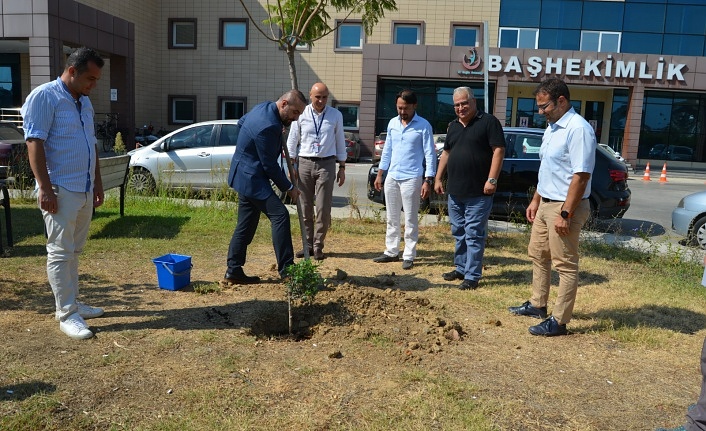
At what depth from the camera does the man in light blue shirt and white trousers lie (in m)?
6.56

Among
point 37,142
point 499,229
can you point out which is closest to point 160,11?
point 499,229

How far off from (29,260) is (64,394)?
3.56 meters

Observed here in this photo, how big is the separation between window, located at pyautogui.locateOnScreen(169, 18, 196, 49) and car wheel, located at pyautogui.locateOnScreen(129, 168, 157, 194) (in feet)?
58.7

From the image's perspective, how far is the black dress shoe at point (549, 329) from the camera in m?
4.79

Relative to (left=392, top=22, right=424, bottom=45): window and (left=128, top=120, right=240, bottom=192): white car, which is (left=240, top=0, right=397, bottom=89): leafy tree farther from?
(left=392, top=22, right=424, bottom=45): window

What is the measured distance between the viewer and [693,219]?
923 cm

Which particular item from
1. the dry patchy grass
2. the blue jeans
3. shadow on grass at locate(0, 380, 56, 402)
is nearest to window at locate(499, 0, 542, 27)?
the dry patchy grass

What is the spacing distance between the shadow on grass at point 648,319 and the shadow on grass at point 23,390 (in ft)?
13.0

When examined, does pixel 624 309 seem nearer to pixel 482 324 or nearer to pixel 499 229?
pixel 482 324

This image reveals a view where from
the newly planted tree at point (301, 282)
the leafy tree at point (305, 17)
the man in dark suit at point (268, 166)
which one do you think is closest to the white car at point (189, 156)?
the leafy tree at point (305, 17)

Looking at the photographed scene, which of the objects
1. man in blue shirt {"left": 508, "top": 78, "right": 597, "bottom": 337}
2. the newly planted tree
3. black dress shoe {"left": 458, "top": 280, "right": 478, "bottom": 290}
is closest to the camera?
man in blue shirt {"left": 508, "top": 78, "right": 597, "bottom": 337}

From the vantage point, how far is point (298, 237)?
836cm

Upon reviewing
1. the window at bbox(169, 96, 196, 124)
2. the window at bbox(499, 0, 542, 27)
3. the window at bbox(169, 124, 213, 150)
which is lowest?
the window at bbox(169, 124, 213, 150)

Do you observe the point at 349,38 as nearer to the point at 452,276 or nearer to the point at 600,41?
the point at 600,41
